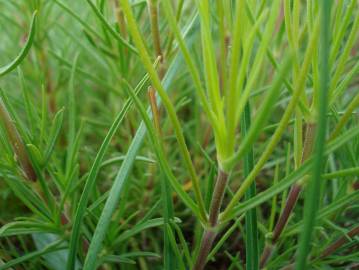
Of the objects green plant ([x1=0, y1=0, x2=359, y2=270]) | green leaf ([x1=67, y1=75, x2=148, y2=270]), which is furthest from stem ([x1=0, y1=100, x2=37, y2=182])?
green leaf ([x1=67, y1=75, x2=148, y2=270])

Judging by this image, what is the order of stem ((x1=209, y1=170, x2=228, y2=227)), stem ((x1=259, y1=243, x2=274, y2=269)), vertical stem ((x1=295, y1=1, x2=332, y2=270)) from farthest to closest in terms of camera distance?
1. stem ((x1=259, y1=243, x2=274, y2=269))
2. stem ((x1=209, y1=170, x2=228, y2=227))
3. vertical stem ((x1=295, y1=1, x2=332, y2=270))

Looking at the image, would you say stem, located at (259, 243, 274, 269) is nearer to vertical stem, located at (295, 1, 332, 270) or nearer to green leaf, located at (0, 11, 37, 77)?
vertical stem, located at (295, 1, 332, 270)

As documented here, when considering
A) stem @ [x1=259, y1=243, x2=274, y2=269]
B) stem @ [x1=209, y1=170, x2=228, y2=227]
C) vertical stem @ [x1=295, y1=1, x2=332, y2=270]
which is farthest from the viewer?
stem @ [x1=259, y1=243, x2=274, y2=269]

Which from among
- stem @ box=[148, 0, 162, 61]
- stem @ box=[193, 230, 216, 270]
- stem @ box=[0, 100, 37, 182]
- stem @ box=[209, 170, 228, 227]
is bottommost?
stem @ box=[193, 230, 216, 270]

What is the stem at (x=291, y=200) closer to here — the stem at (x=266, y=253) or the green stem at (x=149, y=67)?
the stem at (x=266, y=253)

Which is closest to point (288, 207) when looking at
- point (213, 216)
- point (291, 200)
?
point (291, 200)

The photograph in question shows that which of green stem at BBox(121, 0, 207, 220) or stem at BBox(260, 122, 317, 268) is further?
stem at BBox(260, 122, 317, 268)

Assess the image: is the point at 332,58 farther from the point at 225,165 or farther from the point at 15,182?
the point at 15,182

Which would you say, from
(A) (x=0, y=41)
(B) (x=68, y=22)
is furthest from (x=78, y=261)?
(A) (x=0, y=41)

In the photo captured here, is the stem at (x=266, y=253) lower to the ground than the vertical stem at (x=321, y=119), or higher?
lower

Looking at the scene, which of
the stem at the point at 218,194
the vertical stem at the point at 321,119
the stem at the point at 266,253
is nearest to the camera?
the vertical stem at the point at 321,119

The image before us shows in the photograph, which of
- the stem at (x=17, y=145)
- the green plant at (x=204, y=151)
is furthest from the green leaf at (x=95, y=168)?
the stem at (x=17, y=145)

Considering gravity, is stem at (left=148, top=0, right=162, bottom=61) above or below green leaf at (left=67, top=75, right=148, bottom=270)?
above
